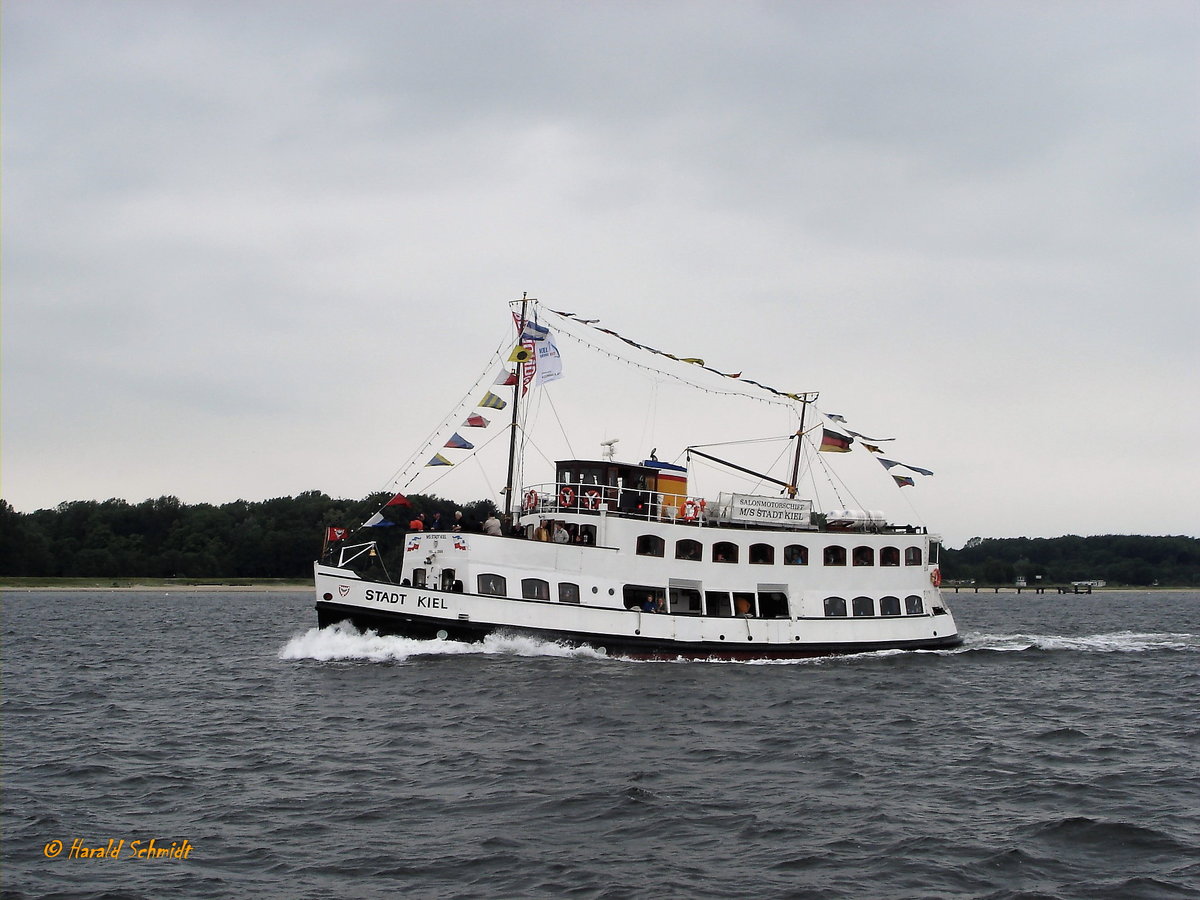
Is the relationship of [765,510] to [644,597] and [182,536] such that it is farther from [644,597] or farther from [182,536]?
[182,536]

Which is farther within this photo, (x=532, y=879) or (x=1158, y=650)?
(x=1158, y=650)

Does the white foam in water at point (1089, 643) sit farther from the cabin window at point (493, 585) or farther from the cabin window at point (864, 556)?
the cabin window at point (493, 585)

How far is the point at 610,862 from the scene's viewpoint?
13305 mm

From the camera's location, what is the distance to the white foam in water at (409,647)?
32250mm

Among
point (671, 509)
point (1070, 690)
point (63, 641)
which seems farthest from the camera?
point (63, 641)

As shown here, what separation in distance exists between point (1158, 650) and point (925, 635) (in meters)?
13.8

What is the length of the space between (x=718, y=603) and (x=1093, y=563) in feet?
566

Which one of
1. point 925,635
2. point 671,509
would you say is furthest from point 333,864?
point 925,635

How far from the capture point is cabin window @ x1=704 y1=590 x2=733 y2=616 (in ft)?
118

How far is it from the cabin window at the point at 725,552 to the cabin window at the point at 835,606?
14.7ft

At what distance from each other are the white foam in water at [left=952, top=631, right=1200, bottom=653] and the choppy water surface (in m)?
9.82

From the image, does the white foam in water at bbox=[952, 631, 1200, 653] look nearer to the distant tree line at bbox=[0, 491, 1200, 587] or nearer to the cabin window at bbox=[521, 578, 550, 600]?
the cabin window at bbox=[521, 578, 550, 600]

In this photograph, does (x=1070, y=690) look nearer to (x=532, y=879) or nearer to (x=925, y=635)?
(x=925, y=635)

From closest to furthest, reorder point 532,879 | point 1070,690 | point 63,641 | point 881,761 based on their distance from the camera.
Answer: point 532,879, point 881,761, point 1070,690, point 63,641
